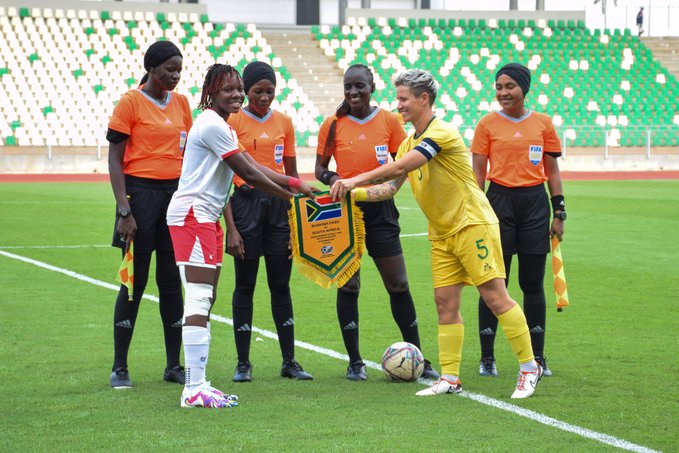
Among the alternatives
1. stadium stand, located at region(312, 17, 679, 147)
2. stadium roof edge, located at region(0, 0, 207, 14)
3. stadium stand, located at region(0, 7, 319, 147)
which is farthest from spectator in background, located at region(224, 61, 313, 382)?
stadium roof edge, located at region(0, 0, 207, 14)

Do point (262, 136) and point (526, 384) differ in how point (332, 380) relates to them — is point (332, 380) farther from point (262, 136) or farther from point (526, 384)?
point (262, 136)

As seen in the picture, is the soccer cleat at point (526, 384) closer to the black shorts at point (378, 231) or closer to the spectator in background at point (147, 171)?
the black shorts at point (378, 231)

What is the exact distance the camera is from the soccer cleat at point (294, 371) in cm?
662

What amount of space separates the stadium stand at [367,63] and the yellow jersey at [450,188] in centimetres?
2729

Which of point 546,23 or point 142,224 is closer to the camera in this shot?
point 142,224

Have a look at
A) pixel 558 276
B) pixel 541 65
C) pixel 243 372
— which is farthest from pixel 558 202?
pixel 541 65

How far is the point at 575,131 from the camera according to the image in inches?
1375

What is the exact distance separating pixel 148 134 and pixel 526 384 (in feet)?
8.91

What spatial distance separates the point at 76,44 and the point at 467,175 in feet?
109

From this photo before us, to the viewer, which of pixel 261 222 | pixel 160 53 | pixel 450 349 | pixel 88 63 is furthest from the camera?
pixel 88 63

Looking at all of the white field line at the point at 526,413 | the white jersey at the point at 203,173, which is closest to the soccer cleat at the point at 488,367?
the white field line at the point at 526,413

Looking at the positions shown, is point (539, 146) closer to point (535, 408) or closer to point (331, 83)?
point (535, 408)

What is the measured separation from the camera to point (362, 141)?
685cm

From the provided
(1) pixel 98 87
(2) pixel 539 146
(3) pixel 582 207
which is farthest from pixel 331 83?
(2) pixel 539 146
